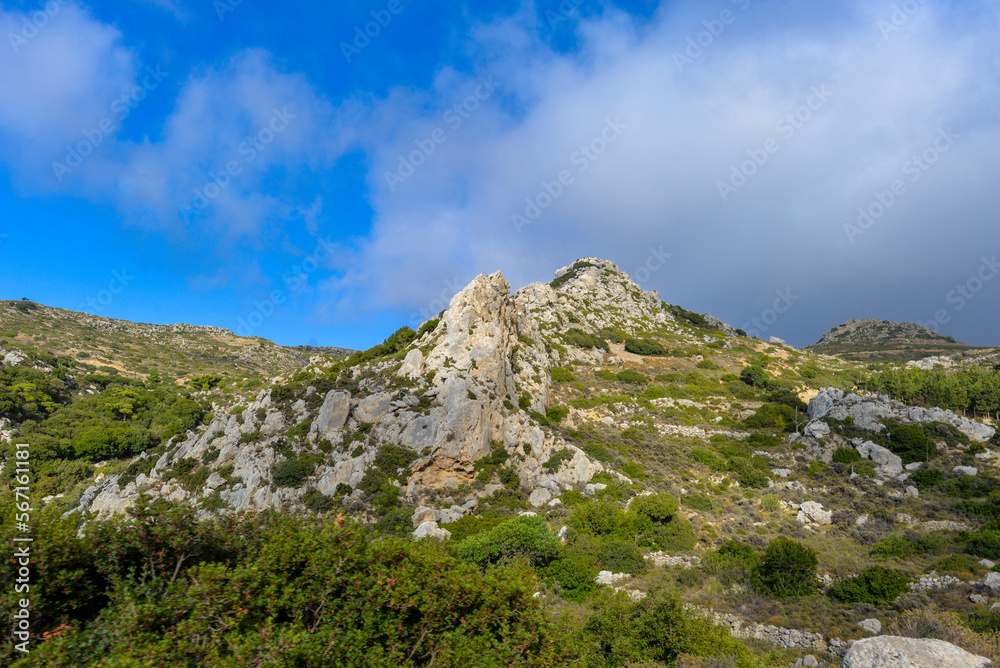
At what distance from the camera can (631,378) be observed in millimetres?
50656

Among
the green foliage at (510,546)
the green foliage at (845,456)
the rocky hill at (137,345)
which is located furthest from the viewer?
the rocky hill at (137,345)

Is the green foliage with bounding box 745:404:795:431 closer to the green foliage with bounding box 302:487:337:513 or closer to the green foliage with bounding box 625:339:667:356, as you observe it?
the green foliage with bounding box 625:339:667:356

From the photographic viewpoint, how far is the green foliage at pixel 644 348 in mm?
61906

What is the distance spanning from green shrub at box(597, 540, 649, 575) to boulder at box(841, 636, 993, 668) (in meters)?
8.83

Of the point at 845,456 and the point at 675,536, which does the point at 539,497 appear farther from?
the point at 845,456

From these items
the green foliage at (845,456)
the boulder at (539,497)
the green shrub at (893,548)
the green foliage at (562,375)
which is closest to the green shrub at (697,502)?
the green shrub at (893,548)

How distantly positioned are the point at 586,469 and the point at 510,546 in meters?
11.4

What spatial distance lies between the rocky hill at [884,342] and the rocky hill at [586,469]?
2712 inches

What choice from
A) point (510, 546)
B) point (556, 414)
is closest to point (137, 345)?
point (556, 414)

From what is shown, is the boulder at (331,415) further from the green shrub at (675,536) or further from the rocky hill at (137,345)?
the rocky hill at (137,345)

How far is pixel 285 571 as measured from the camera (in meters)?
6.60

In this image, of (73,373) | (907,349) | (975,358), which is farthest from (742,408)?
(907,349)

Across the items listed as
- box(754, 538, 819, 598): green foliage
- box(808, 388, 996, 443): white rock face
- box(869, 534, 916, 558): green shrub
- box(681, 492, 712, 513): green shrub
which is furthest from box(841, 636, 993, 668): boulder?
box(808, 388, 996, 443): white rock face

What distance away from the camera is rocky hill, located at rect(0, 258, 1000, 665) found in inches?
607
